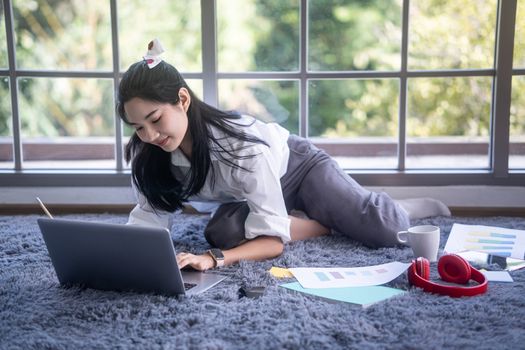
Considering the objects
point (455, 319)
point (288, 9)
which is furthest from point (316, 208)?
point (288, 9)

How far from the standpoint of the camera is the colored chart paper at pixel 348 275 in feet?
4.55

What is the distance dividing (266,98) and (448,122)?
0.79 metres

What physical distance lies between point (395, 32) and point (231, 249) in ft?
3.98

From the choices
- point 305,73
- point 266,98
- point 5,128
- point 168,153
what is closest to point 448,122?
point 305,73

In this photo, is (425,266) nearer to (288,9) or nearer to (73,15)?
(288,9)

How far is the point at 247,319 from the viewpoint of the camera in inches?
46.5

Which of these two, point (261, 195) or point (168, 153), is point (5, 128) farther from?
point (261, 195)

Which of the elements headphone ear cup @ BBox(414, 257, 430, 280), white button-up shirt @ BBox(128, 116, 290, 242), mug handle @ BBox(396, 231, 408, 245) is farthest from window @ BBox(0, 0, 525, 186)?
headphone ear cup @ BBox(414, 257, 430, 280)

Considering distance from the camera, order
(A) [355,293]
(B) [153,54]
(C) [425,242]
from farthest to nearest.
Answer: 1. (C) [425,242]
2. (B) [153,54]
3. (A) [355,293]

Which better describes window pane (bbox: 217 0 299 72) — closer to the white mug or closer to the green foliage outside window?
the green foliage outside window

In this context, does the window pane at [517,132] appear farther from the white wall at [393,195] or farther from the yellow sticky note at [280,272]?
the yellow sticky note at [280,272]

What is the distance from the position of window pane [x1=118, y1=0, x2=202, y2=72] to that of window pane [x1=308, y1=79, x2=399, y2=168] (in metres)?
0.51

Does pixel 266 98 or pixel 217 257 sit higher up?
pixel 266 98

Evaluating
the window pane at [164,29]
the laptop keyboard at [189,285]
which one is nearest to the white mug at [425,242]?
the laptop keyboard at [189,285]
